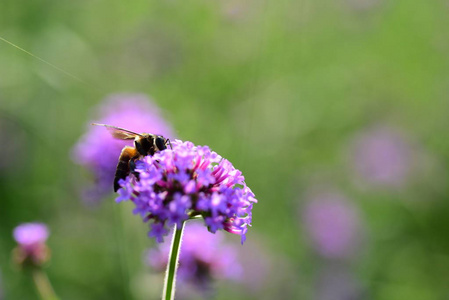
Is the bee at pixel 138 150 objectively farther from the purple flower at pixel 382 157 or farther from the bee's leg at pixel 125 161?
the purple flower at pixel 382 157

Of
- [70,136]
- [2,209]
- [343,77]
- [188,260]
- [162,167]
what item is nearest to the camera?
[162,167]

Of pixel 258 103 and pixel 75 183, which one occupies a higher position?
pixel 258 103

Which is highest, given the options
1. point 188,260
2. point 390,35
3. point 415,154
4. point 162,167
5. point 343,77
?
point 390,35

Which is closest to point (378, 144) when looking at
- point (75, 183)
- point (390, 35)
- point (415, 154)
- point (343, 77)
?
point (415, 154)

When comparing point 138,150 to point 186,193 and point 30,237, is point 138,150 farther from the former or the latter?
point 30,237

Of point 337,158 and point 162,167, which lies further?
point 337,158

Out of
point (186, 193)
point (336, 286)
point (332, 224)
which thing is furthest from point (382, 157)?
point (186, 193)

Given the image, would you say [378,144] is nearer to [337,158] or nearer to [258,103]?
[337,158]

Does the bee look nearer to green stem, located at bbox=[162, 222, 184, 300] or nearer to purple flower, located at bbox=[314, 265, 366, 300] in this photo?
green stem, located at bbox=[162, 222, 184, 300]

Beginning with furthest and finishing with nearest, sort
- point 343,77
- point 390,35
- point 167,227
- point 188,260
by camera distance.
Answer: point 390,35 < point 343,77 < point 188,260 < point 167,227
